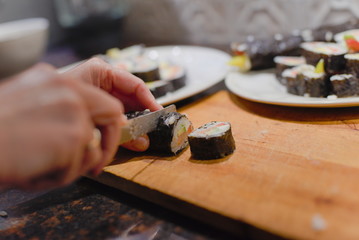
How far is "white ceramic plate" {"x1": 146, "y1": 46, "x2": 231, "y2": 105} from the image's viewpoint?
5.96 ft

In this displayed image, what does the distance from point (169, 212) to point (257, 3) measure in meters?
2.00

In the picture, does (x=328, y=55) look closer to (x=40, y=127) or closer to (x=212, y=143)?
(x=212, y=143)

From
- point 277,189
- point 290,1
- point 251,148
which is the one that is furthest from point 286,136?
point 290,1

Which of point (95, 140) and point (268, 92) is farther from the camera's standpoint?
point (268, 92)

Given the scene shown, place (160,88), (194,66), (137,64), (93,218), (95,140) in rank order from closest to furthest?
(95,140) → (93,218) → (160,88) → (137,64) → (194,66)

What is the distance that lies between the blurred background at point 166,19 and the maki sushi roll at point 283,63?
2.22 feet

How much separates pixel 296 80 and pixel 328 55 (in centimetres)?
17

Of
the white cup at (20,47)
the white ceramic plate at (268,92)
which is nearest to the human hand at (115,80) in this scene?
the white ceramic plate at (268,92)

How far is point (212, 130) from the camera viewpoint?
4.32 ft

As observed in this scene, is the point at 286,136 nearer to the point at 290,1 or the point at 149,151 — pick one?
the point at 149,151

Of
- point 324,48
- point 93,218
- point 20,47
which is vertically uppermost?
point 20,47

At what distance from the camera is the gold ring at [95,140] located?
3.00ft

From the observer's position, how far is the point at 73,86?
82 centimetres

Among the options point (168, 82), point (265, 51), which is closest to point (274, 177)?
point (168, 82)
